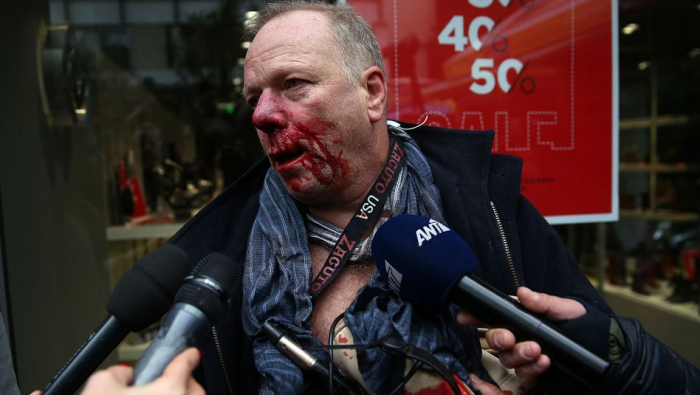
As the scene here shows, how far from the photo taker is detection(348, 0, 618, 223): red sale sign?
2301mm

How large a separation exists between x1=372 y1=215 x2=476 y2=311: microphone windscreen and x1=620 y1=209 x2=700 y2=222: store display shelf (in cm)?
381

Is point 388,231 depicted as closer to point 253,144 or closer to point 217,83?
point 253,144

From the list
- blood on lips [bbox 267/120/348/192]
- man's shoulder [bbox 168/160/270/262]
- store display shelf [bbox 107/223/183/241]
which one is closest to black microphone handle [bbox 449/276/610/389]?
blood on lips [bbox 267/120/348/192]

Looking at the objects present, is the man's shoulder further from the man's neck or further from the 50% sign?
the 50% sign

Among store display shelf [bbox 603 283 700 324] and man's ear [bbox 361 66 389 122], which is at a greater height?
man's ear [bbox 361 66 389 122]

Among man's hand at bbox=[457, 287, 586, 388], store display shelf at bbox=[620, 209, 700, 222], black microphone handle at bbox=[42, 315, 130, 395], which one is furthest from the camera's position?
store display shelf at bbox=[620, 209, 700, 222]

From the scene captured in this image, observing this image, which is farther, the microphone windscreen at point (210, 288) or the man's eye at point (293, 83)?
the man's eye at point (293, 83)

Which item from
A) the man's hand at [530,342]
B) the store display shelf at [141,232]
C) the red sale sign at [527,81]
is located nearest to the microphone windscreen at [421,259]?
the man's hand at [530,342]

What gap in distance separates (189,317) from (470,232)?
2.97 feet

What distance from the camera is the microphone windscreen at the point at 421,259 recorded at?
1.06 metres

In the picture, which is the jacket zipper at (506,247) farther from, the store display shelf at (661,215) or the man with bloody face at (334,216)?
the store display shelf at (661,215)

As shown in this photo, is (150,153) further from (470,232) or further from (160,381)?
(160,381)

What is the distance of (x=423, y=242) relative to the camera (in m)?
1.14

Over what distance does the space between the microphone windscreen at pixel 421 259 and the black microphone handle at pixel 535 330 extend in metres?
0.06
